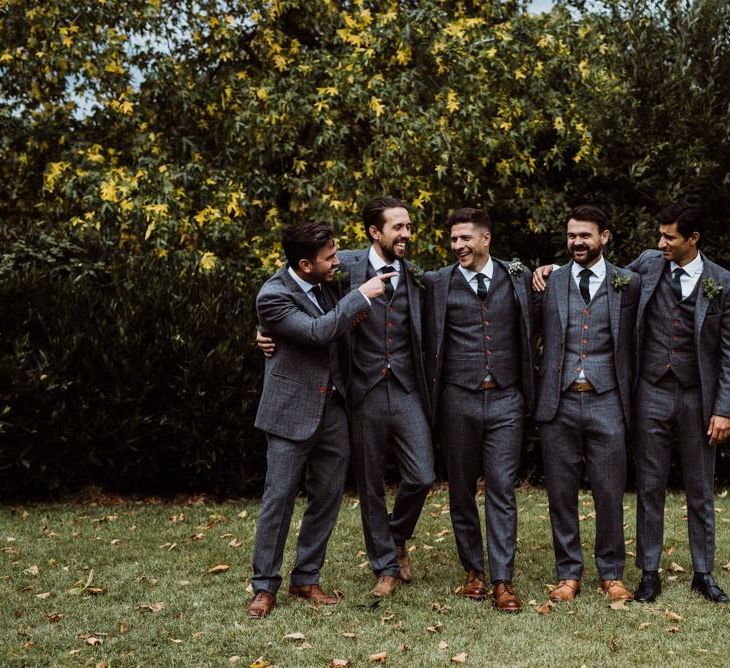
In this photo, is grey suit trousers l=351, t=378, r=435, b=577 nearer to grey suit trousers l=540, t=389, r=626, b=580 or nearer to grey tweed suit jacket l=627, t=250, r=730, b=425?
grey suit trousers l=540, t=389, r=626, b=580

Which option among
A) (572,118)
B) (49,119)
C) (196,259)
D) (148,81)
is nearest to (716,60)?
(572,118)

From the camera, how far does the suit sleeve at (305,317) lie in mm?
5215

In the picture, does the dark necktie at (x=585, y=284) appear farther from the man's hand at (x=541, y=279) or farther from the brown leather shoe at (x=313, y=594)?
the brown leather shoe at (x=313, y=594)

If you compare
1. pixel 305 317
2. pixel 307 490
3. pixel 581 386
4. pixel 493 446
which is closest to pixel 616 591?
pixel 493 446

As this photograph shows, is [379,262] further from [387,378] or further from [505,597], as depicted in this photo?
[505,597]

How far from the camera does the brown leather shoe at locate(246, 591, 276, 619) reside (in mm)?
5367

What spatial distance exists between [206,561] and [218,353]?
2525 mm

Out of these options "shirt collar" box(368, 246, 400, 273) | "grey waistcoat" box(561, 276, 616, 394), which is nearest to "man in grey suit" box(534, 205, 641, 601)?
"grey waistcoat" box(561, 276, 616, 394)

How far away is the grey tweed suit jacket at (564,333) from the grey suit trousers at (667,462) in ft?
0.56

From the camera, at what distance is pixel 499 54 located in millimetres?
11383

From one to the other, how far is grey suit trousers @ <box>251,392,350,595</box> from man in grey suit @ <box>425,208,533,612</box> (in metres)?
0.67

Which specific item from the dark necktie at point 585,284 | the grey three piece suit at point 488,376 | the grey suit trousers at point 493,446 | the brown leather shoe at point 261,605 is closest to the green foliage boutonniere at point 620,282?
the dark necktie at point 585,284

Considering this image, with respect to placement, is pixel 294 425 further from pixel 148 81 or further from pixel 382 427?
pixel 148 81

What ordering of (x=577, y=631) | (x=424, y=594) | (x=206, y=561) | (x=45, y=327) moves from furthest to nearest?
1. (x=45, y=327)
2. (x=206, y=561)
3. (x=424, y=594)
4. (x=577, y=631)
